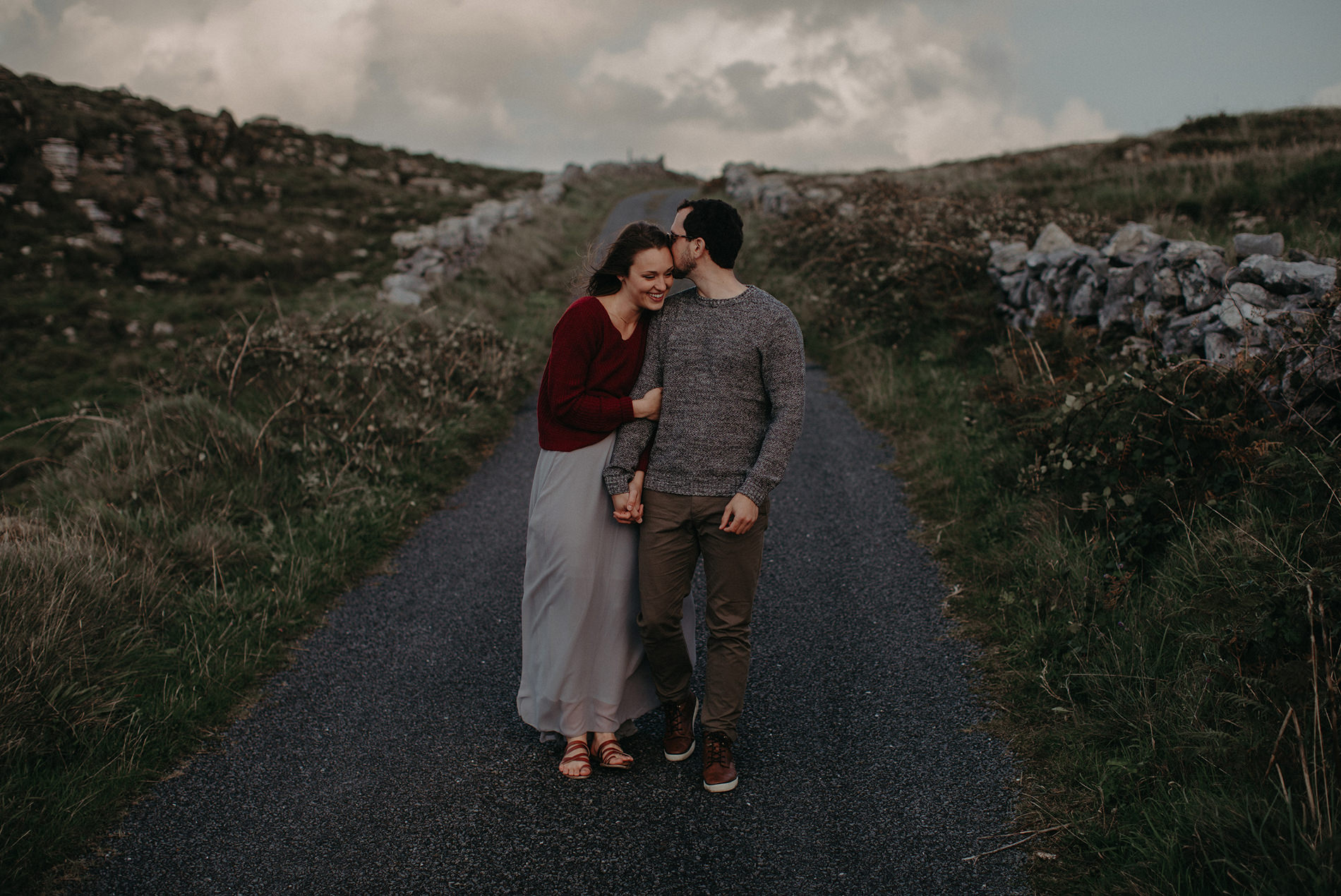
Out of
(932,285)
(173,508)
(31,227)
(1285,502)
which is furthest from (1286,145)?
(31,227)

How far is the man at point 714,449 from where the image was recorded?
300 cm

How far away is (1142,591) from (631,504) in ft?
8.52

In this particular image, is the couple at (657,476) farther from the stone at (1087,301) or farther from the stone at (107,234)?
the stone at (107,234)

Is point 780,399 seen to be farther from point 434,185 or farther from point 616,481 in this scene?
point 434,185

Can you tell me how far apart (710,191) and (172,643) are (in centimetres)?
3285

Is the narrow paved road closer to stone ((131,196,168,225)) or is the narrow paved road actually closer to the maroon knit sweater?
the maroon knit sweater

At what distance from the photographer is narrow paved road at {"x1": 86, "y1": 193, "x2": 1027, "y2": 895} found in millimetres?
2678

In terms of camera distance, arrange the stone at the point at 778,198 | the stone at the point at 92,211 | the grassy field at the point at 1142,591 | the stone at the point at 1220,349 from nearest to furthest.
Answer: the grassy field at the point at 1142,591 < the stone at the point at 1220,349 < the stone at the point at 778,198 < the stone at the point at 92,211

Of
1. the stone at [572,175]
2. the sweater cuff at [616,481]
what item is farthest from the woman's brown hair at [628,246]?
the stone at [572,175]

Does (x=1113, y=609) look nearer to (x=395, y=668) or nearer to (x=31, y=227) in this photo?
(x=395, y=668)

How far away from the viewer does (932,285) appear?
9102 millimetres

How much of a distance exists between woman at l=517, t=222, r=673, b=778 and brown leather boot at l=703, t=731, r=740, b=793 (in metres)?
0.37

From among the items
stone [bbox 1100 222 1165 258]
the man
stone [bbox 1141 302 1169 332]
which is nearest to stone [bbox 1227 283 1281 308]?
stone [bbox 1141 302 1169 332]

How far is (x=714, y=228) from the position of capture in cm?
300
